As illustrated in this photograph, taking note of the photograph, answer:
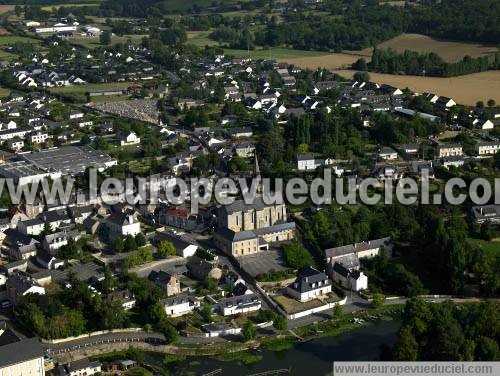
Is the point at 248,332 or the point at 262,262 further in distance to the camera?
the point at 262,262

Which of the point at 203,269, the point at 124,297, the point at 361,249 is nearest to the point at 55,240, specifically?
the point at 124,297

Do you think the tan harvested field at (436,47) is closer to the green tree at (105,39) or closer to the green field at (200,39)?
the green field at (200,39)

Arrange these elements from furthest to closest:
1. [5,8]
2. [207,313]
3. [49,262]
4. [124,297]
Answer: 1. [5,8]
2. [49,262]
3. [124,297]
4. [207,313]

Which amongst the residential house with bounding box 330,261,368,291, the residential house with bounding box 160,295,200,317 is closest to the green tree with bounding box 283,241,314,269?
the residential house with bounding box 330,261,368,291

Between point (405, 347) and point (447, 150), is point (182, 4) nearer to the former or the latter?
point (447, 150)

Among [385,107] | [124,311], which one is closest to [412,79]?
[385,107]

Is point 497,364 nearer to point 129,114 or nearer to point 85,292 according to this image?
point 85,292

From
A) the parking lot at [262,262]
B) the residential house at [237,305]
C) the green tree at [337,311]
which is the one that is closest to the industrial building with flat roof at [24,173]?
the parking lot at [262,262]

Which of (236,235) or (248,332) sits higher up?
(236,235)
